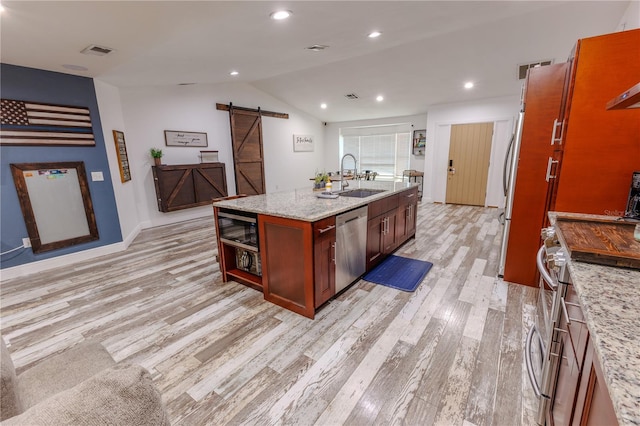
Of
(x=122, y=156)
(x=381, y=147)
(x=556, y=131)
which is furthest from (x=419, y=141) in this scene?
(x=122, y=156)

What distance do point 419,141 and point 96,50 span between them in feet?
23.2

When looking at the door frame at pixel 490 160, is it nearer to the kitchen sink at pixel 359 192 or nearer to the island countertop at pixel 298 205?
the kitchen sink at pixel 359 192

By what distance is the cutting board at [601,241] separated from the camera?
1.04m

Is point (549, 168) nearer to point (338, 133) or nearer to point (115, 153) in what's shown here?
point (115, 153)

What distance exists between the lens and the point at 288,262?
233cm

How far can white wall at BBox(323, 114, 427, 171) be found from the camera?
764 centimetres

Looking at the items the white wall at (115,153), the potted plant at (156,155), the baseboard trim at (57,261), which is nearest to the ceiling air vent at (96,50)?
the white wall at (115,153)

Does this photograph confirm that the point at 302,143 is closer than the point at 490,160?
No

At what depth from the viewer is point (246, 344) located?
2.05 metres

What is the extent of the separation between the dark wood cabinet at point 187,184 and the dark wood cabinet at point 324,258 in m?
4.00

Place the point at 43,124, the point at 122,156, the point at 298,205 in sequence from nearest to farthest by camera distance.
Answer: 1. the point at 298,205
2. the point at 43,124
3. the point at 122,156

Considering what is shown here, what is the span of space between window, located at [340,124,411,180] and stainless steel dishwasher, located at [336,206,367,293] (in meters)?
6.01

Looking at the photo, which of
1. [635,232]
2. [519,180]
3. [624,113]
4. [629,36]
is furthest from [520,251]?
[629,36]

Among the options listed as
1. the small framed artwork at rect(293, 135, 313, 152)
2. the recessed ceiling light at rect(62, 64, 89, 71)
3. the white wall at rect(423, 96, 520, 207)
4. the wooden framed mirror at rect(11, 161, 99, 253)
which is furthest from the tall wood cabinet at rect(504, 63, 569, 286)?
the small framed artwork at rect(293, 135, 313, 152)
